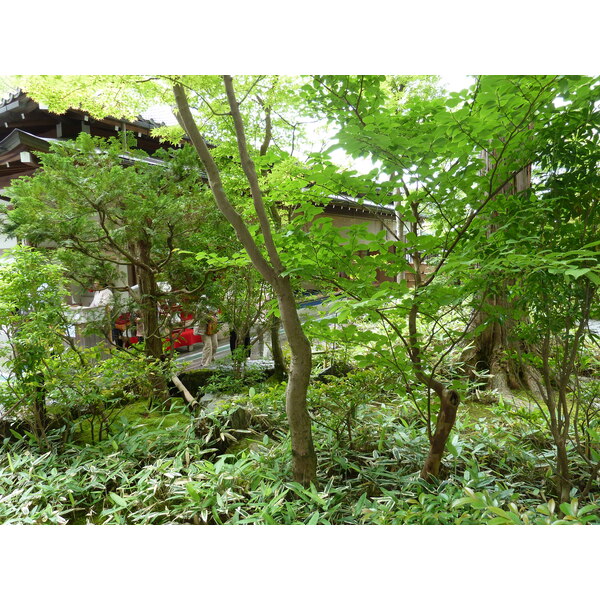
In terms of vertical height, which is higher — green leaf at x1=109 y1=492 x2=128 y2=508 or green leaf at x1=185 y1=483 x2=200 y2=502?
green leaf at x1=185 y1=483 x2=200 y2=502

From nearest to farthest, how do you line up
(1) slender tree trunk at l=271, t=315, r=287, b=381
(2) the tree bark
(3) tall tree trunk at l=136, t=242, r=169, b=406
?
1. (2) the tree bark
2. (3) tall tree trunk at l=136, t=242, r=169, b=406
3. (1) slender tree trunk at l=271, t=315, r=287, b=381

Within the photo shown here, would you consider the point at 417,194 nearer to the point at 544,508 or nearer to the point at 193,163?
the point at 544,508

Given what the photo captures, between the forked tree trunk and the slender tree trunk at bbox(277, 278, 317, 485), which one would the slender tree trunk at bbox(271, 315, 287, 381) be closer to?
the slender tree trunk at bbox(277, 278, 317, 485)

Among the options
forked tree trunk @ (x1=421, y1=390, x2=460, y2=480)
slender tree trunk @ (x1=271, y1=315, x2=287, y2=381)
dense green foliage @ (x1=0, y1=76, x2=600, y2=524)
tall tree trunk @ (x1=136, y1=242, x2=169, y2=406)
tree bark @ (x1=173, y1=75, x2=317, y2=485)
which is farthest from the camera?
slender tree trunk @ (x1=271, y1=315, x2=287, y2=381)

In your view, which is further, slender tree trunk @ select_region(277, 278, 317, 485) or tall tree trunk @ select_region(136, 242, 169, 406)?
tall tree trunk @ select_region(136, 242, 169, 406)

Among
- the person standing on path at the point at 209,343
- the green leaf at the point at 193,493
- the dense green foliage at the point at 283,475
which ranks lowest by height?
the dense green foliage at the point at 283,475

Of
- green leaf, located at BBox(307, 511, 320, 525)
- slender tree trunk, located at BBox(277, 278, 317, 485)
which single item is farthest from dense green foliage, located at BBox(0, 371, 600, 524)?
slender tree trunk, located at BBox(277, 278, 317, 485)

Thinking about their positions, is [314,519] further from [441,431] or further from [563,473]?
[563,473]

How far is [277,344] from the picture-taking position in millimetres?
3797

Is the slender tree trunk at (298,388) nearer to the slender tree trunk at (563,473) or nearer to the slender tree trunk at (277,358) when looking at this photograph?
the slender tree trunk at (563,473)

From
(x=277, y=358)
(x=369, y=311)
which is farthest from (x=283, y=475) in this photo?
(x=277, y=358)

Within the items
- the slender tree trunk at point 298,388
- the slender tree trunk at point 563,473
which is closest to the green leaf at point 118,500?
the slender tree trunk at point 298,388

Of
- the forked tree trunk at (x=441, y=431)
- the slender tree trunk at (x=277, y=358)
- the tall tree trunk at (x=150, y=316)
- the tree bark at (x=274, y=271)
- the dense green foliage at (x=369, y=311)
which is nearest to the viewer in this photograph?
the dense green foliage at (x=369, y=311)
